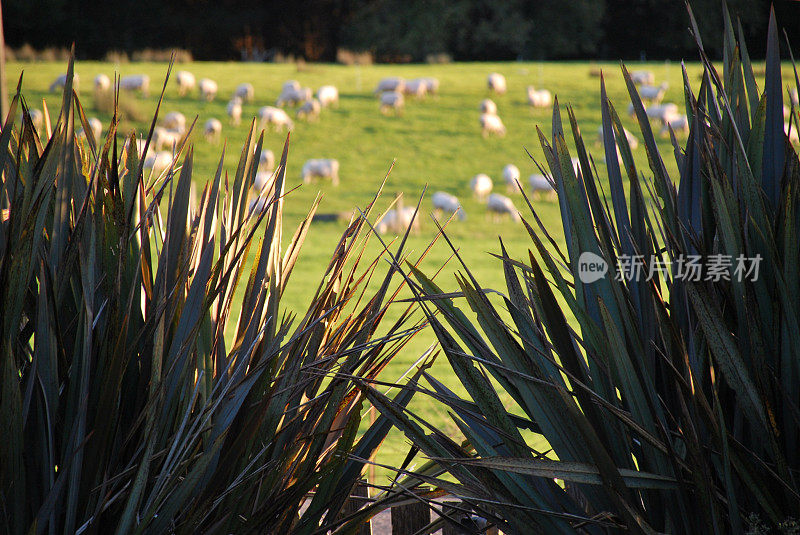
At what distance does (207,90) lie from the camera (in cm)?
696

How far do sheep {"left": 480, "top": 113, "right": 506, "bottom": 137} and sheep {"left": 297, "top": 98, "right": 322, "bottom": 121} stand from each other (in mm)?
1539

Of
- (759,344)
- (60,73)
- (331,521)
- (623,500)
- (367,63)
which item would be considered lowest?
(331,521)

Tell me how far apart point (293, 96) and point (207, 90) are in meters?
0.89

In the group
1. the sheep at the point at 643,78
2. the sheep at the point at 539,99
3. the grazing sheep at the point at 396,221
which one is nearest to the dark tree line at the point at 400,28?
the sheep at the point at 643,78

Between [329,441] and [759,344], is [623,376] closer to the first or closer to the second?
[759,344]

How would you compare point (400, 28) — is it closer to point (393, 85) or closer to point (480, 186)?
point (393, 85)

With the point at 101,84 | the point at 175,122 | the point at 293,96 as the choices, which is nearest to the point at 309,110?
the point at 293,96

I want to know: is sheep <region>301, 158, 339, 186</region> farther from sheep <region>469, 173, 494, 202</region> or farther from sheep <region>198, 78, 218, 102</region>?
sheep <region>198, 78, 218, 102</region>

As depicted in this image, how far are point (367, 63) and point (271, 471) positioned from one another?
8.51 metres

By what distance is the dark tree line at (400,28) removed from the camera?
26.0 ft

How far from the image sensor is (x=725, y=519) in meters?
0.53

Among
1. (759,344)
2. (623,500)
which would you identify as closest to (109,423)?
(623,500)

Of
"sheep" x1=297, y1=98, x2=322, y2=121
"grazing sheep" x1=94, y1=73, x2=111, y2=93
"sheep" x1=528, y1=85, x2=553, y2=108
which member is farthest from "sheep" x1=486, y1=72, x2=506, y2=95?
"grazing sheep" x1=94, y1=73, x2=111, y2=93

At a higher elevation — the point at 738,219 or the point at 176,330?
the point at 738,219
